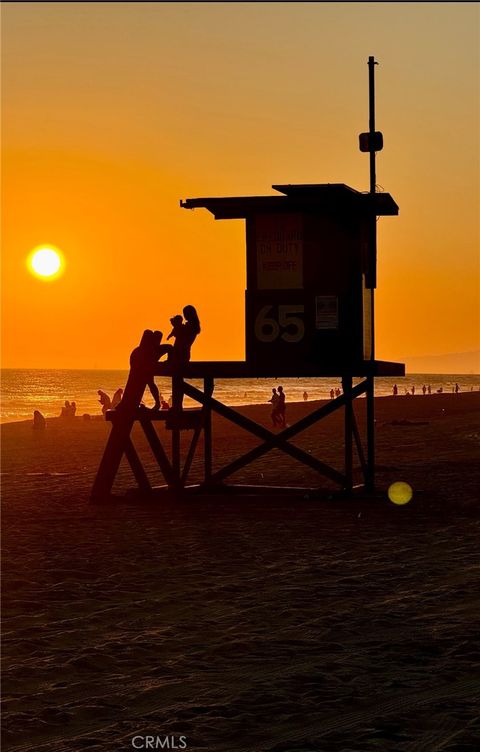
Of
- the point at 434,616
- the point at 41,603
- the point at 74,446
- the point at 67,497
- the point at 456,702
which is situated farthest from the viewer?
the point at 74,446

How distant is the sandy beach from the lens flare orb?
0.62 ft

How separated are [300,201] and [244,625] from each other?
9434mm

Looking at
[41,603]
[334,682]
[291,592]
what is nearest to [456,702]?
[334,682]

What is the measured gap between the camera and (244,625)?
7793 mm

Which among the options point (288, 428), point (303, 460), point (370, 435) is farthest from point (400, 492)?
point (288, 428)

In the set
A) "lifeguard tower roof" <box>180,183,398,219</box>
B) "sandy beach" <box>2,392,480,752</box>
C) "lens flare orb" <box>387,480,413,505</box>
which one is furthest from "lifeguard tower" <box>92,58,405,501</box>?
"sandy beach" <box>2,392,480,752</box>

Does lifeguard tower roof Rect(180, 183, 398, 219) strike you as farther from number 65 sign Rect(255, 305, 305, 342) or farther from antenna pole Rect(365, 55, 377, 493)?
number 65 sign Rect(255, 305, 305, 342)

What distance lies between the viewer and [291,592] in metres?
8.98

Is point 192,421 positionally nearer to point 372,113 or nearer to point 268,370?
point 268,370

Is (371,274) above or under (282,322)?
above

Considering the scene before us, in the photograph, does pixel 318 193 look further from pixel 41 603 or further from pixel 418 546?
pixel 41 603

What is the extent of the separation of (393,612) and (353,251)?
8.77 m

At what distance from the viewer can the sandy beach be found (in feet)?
18.2

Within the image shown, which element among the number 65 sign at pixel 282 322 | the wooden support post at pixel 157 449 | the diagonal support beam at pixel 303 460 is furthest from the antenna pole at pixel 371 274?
the wooden support post at pixel 157 449
